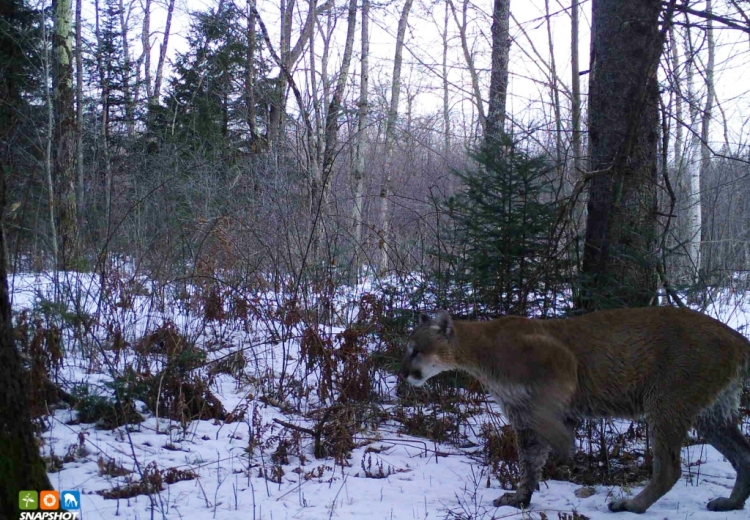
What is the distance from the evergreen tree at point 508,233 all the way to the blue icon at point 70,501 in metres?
4.88

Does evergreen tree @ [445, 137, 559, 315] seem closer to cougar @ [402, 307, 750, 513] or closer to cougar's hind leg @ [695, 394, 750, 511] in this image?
cougar @ [402, 307, 750, 513]

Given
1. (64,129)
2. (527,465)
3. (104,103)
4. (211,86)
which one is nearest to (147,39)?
(211,86)

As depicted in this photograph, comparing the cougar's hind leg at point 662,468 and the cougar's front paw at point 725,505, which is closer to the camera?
the cougar's hind leg at point 662,468

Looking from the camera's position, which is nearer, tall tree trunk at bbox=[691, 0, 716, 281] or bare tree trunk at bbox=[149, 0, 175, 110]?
tall tree trunk at bbox=[691, 0, 716, 281]

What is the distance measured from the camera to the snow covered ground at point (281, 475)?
4.84 m

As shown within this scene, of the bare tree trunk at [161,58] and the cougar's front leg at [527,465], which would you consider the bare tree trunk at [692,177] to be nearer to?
the cougar's front leg at [527,465]

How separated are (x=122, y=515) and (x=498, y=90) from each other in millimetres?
12480

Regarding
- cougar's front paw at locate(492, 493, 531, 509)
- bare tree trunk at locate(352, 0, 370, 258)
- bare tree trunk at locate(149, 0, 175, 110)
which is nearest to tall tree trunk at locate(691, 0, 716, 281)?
cougar's front paw at locate(492, 493, 531, 509)

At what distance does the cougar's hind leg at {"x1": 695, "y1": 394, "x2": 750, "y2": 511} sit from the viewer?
5102mm

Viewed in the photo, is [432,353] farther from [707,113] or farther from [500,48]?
[500,48]

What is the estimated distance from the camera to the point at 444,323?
5688 millimetres

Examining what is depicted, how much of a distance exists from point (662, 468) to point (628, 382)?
0.72 m

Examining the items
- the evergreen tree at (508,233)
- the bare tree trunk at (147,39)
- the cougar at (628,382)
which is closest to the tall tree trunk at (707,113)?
the evergreen tree at (508,233)

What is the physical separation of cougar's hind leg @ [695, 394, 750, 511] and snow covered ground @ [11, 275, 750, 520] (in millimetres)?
131
